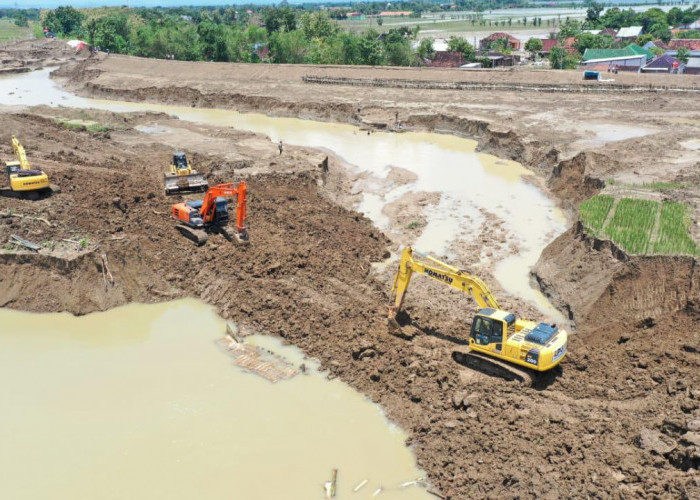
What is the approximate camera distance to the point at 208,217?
2309cm

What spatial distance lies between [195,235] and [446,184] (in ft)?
49.0

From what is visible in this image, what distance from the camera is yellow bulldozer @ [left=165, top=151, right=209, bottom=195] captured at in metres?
26.8

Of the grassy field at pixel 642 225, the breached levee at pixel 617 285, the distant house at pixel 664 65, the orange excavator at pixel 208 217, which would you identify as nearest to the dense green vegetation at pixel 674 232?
the grassy field at pixel 642 225

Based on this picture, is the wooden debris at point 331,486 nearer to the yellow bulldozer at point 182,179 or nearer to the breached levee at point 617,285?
the breached levee at point 617,285

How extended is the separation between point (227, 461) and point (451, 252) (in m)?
13.3

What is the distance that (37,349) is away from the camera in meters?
18.7

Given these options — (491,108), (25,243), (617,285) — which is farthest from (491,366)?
(491,108)

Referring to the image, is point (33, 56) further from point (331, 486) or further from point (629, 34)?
point (331, 486)

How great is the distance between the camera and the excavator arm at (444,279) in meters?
15.9

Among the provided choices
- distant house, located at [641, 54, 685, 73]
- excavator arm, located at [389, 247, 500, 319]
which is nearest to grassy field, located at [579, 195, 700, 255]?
excavator arm, located at [389, 247, 500, 319]

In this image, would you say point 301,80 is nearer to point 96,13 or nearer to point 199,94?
point 199,94

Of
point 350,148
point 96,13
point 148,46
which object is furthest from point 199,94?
point 96,13

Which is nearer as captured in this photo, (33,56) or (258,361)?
(258,361)

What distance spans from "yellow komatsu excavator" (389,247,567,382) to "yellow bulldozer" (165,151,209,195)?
13908 millimetres
